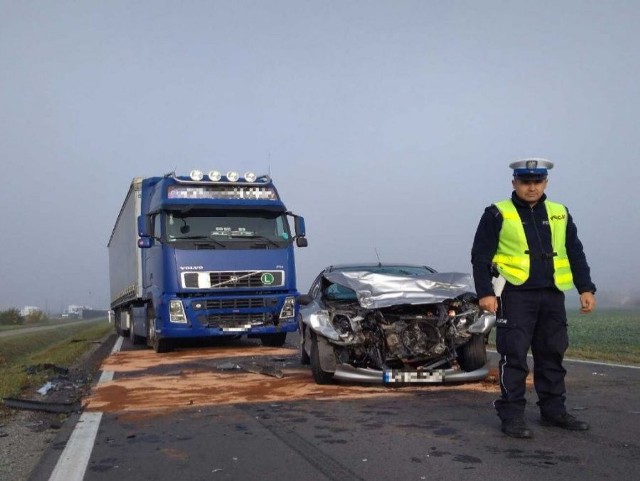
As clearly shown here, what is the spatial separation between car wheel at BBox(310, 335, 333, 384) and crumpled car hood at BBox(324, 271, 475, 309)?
75 centimetres

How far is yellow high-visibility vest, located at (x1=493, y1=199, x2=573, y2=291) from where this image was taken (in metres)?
5.48

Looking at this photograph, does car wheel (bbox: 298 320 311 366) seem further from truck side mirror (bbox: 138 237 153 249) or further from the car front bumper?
truck side mirror (bbox: 138 237 153 249)

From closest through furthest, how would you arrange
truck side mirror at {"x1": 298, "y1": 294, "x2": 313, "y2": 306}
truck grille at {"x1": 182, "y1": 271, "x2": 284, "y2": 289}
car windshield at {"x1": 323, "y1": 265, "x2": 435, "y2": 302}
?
car windshield at {"x1": 323, "y1": 265, "x2": 435, "y2": 302} < truck side mirror at {"x1": 298, "y1": 294, "x2": 313, "y2": 306} < truck grille at {"x1": 182, "y1": 271, "x2": 284, "y2": 289}

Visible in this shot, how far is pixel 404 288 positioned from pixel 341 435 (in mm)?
2862

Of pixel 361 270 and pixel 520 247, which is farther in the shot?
pixel 361 270

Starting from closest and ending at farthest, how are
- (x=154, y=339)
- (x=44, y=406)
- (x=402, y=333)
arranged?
(x=44, y=406) < (x=402, y=333) < (x=154, y=339)

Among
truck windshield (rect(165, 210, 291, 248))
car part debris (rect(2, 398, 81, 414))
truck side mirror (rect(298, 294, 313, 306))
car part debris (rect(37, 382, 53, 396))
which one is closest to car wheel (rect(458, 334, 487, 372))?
truck side mirror (rect(298, 294, 313, 306))

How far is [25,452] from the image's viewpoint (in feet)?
17.7

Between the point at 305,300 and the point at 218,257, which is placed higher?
the point at 218,257

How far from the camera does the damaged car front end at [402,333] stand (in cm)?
785

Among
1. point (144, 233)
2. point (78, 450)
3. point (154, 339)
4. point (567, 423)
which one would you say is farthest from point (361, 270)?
point (154, 339)

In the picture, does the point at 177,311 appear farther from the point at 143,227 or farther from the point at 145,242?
the point at 143,227

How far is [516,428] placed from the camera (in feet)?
17.2

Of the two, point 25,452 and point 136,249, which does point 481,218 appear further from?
point 136,249
